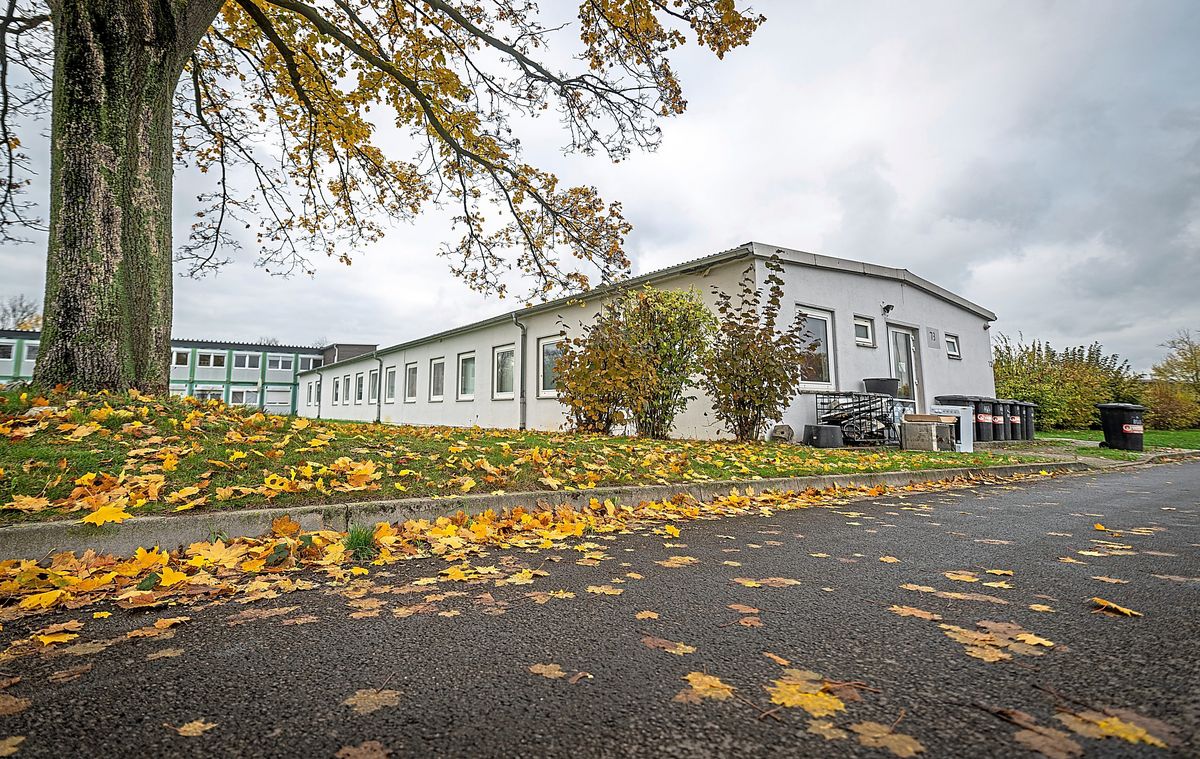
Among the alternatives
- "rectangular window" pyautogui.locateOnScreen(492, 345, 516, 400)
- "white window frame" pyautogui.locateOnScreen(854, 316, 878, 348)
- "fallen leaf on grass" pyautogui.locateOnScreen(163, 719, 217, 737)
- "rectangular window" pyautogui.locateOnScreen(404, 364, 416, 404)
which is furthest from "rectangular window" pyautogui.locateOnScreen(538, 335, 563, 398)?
"fallen leaf on grass" pyautogui.locateOnScreen(163, 719, 217, 737)

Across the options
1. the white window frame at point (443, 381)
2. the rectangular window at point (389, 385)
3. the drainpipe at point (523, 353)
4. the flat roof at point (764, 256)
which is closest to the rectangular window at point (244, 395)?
the rectangular window at point (389, 385)

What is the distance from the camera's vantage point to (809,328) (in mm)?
12719

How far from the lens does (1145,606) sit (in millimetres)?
2408

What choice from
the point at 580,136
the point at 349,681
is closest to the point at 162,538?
the point at 349,681

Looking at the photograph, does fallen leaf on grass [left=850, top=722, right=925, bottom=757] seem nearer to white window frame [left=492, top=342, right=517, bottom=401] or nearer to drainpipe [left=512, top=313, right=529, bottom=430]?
drainpipe [left=512, top=313, right=529, bottom=430]

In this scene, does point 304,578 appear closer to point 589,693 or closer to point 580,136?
point 589,693

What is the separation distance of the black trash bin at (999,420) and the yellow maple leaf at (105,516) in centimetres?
1777

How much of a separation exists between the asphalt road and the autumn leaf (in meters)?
1.04

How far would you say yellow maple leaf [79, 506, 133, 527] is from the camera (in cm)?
300

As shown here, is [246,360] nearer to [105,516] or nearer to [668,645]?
[105,516]

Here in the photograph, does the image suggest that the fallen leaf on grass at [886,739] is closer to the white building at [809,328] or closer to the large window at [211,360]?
the white building at [809,328]

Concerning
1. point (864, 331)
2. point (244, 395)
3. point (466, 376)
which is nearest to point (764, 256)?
point (864, 331)

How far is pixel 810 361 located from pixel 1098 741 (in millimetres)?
11612

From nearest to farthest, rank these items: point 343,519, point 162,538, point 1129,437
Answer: point 162,538
point 343,519
point 1129,437
